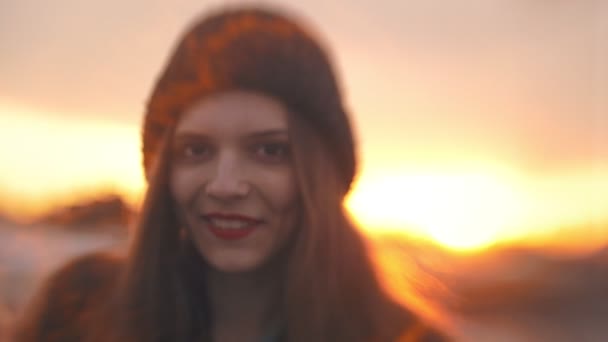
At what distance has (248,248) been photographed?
1.06 metres

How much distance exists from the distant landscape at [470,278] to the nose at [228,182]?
0.41m

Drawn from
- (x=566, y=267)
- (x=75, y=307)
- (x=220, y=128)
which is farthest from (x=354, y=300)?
(x=566, y=267)

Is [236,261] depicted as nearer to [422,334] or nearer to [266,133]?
[266,133]

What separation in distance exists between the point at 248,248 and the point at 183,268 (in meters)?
0.21

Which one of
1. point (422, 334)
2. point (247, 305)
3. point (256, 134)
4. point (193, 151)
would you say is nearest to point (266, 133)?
point (256, 134)

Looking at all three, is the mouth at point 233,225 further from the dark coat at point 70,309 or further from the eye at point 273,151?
the dark coat at point 70,309

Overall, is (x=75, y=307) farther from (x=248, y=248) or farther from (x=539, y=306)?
(x=539, y=306)

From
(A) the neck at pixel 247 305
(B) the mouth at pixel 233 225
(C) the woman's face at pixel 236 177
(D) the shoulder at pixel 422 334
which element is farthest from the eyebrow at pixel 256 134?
(D) the shoulder at pixel 422 334

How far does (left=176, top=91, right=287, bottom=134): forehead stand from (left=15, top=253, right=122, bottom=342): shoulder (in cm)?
39

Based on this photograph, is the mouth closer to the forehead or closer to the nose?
the nose

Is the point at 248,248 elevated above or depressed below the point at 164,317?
above

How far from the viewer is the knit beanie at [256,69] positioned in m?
1.03

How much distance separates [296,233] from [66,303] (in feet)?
1.55

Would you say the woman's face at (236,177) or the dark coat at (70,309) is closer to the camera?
the woman's face at (236,177)
